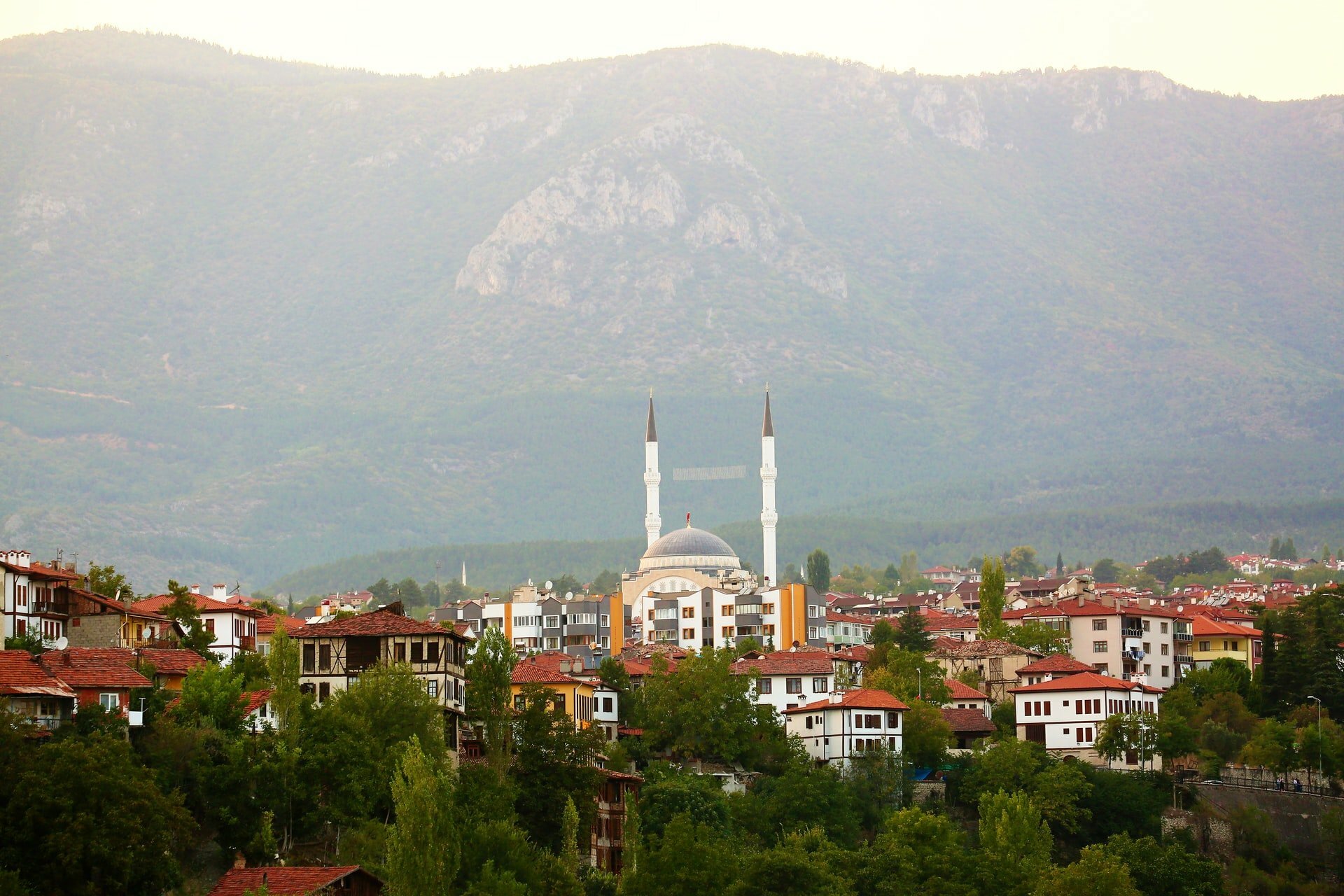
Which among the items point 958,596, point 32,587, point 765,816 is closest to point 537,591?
point 958,596

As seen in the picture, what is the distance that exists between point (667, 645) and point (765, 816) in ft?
123

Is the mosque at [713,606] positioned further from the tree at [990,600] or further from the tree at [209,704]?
the tree at [209,704]

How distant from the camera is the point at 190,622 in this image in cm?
8119

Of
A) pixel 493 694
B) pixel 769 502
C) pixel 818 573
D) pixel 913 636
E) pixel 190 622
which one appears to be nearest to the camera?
pixel 493 694

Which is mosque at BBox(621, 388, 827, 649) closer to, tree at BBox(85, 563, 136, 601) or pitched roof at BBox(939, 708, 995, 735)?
pitched roof at BBox(939, 708, 995, 735)

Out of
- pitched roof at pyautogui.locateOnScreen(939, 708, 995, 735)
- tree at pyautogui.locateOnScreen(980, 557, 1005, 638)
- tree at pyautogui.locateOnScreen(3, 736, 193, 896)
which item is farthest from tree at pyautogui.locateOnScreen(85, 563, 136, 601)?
tree at pyautogui.locateOnScreen(980, 557, 1005, 638)

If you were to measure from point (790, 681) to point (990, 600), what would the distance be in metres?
22.3

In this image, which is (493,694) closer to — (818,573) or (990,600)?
(990,600)

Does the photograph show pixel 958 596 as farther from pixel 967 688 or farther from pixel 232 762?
A: pixel 232 762

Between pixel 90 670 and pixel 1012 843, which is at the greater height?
pixel 90 670

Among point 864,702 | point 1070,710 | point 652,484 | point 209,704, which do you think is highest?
point 652,484

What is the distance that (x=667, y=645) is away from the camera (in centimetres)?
11788

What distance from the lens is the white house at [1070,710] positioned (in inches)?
3666

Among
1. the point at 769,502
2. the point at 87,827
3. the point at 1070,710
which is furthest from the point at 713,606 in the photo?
the point at 87,827
